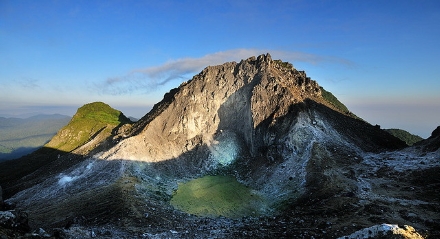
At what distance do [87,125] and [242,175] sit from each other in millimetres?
59036

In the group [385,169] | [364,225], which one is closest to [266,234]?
[364,225]

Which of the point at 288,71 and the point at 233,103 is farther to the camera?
the point at 288,71

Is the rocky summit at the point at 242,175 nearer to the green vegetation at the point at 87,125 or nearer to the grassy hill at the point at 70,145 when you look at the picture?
the grassy hill at the point at 70,145

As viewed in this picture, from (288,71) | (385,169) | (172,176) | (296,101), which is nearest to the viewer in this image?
(385,169)

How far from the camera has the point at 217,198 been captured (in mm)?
37875

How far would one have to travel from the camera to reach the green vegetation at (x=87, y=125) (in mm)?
77938

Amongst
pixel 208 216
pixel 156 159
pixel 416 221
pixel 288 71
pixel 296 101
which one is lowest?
pixel 208 216

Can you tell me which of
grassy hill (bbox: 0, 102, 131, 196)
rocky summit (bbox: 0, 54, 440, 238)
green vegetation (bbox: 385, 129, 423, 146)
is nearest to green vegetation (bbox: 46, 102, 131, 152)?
grassy hill (bbox: 0, 102, 131, 196)

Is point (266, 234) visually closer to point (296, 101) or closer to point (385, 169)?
point (385, 169)

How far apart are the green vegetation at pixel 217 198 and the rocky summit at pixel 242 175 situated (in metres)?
0.17

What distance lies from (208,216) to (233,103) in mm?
27601

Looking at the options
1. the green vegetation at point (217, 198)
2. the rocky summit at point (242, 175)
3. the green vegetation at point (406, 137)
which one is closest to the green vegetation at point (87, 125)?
the rocky summit at point (242, 175)

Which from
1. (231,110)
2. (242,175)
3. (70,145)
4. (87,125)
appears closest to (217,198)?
(242,175)

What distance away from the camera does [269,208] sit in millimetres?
34031
